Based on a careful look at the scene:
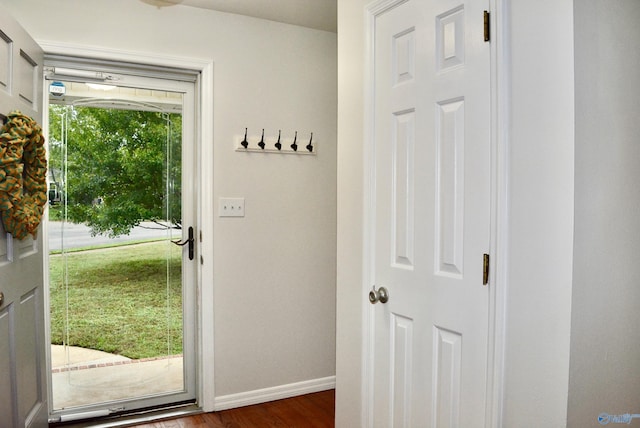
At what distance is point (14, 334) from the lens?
1990mm

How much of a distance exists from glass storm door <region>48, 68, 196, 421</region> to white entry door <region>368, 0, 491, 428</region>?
4.95 ft

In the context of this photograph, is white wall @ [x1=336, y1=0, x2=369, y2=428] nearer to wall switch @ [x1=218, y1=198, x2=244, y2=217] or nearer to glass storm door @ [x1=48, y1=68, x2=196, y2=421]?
wall switch @ [x1=218, y1=198, x2=244, y2=217]

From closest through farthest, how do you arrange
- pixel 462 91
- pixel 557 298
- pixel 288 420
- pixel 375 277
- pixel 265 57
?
pixel 557 298, pixel 462 91, pixel 375 277, pixel 288 420, pixel 265 57

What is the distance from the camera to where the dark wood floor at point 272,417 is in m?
2.71

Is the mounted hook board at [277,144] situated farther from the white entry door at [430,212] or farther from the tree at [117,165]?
the white entry door at [430,212]

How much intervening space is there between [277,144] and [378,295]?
4.86ft

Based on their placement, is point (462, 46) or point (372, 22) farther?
point (372, 22)

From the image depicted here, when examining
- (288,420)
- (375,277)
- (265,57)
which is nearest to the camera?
(375,277)

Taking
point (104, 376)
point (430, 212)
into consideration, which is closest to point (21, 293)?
point (104, 376)

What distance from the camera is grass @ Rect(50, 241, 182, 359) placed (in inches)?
107

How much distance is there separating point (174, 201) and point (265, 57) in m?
1.09

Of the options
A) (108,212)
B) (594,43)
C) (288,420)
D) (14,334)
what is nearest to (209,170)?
(108,212)

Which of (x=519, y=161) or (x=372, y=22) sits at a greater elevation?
(x=372, y=22)

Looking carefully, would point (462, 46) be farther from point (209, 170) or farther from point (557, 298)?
point (209, 170)
